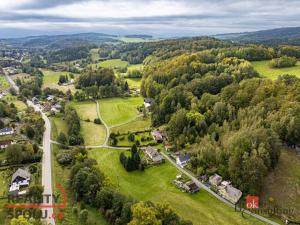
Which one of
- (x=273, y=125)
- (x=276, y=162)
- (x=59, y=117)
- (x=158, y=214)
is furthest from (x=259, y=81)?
(x=59, y=117)

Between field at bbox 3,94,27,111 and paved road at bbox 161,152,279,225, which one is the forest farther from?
field at bbox 3,94,27,111

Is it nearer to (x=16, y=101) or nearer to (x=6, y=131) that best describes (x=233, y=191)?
(x=6, y=131)

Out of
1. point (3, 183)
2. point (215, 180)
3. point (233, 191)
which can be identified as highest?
point (233, 191)

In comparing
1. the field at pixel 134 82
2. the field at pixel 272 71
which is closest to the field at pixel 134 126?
the field at pixel 272 71

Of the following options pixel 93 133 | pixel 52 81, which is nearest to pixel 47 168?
pixel 93 133

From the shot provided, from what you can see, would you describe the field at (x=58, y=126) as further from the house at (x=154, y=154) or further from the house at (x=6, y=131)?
the house at (x=154, y=154)

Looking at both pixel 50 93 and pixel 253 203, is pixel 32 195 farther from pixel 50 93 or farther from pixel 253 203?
pixel 50 93
